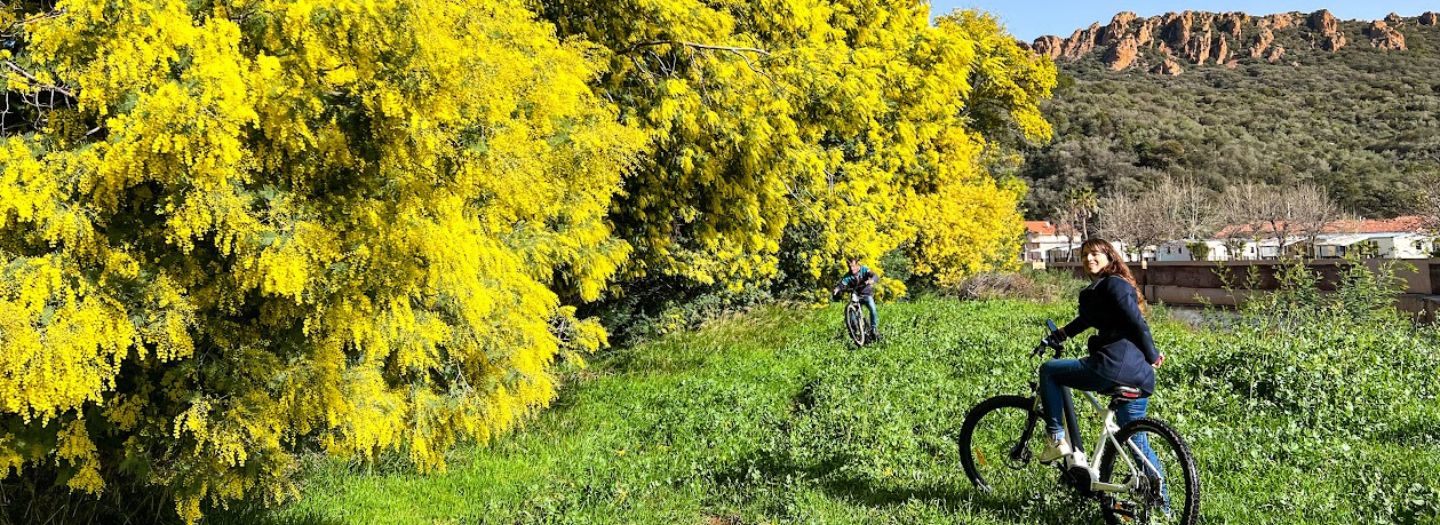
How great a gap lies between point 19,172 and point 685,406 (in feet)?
19.9

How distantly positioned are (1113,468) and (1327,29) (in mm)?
112831

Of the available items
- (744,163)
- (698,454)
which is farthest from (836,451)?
(744,163)

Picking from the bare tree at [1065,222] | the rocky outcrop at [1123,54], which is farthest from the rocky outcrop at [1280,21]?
the bare tree at [1065,222]

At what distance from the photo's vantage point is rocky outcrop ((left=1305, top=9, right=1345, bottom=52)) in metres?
90.1

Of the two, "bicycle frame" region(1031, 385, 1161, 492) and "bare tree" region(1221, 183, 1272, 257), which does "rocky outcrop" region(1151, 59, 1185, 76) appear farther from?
"bicycle frame" region(1031, 385, 1161, 492)

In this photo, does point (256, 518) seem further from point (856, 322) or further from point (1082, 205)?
point (1082, 205)

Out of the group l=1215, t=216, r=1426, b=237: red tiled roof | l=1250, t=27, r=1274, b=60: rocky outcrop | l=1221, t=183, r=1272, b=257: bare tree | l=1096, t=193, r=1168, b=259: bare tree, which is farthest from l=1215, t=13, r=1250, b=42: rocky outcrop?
l=1096, t=193, r=1168, b=259: bare tree

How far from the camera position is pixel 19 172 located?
361cm

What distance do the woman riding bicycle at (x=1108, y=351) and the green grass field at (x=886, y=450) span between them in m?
0.52

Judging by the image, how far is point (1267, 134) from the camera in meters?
65.4

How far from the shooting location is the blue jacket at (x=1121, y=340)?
13.9 ft

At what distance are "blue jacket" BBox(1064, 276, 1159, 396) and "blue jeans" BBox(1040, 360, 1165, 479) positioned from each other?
0.22 ft

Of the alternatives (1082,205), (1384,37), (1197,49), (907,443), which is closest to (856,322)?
(907,443)

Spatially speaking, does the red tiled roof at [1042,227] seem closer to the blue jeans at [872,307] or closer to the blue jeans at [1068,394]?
the blue jeans at [872,307]
